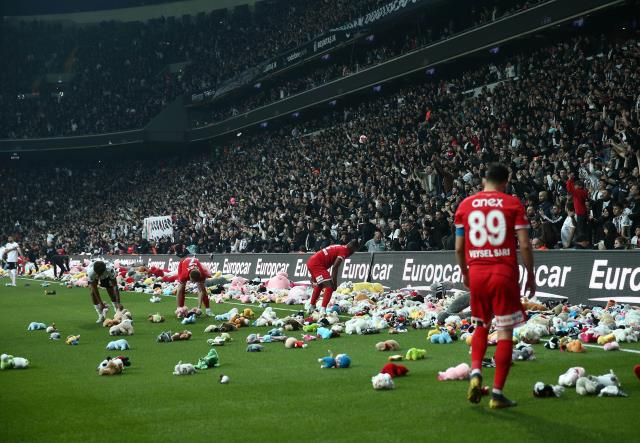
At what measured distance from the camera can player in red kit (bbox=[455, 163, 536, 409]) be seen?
24.1 ft

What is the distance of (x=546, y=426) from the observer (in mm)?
6465

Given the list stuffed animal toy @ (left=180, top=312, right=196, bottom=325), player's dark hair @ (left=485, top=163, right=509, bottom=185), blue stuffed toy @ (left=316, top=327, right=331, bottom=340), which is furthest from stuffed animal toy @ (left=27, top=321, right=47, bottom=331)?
player's dark hair @ (left=485, top=163, right=509, bottom=185)

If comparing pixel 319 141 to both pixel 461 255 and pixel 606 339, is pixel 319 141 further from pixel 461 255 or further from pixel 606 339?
pixel 461 255

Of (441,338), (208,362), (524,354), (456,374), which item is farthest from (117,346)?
(524,354)

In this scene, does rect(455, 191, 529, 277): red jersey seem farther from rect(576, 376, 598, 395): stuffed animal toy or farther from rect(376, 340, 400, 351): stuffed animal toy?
rect(376, 340, 400, 351): stuffed animal toy

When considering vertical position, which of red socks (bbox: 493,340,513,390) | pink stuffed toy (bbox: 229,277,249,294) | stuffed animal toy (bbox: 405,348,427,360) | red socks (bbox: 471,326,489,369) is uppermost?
red socks (bbox: 471,326,489,369)

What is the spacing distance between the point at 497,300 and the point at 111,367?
531 centimetres

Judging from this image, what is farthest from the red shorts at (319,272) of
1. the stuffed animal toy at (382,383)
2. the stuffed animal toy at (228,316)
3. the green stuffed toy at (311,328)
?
the stuffed animal toy at (382,383)

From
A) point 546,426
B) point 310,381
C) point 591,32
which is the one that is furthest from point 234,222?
point 546,426

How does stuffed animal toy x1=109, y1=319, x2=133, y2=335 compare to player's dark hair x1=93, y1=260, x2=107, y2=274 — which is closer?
stuffed animal toy x1=109, y1=319, x2=133, y2=335

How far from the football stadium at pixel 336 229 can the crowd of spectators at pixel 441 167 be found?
120 millimetres

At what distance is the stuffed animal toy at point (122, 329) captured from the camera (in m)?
14.8

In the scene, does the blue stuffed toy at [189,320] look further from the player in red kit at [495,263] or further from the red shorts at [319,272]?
the player in red kit at [495,263]

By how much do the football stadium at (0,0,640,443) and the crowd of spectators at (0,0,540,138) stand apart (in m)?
0.35
